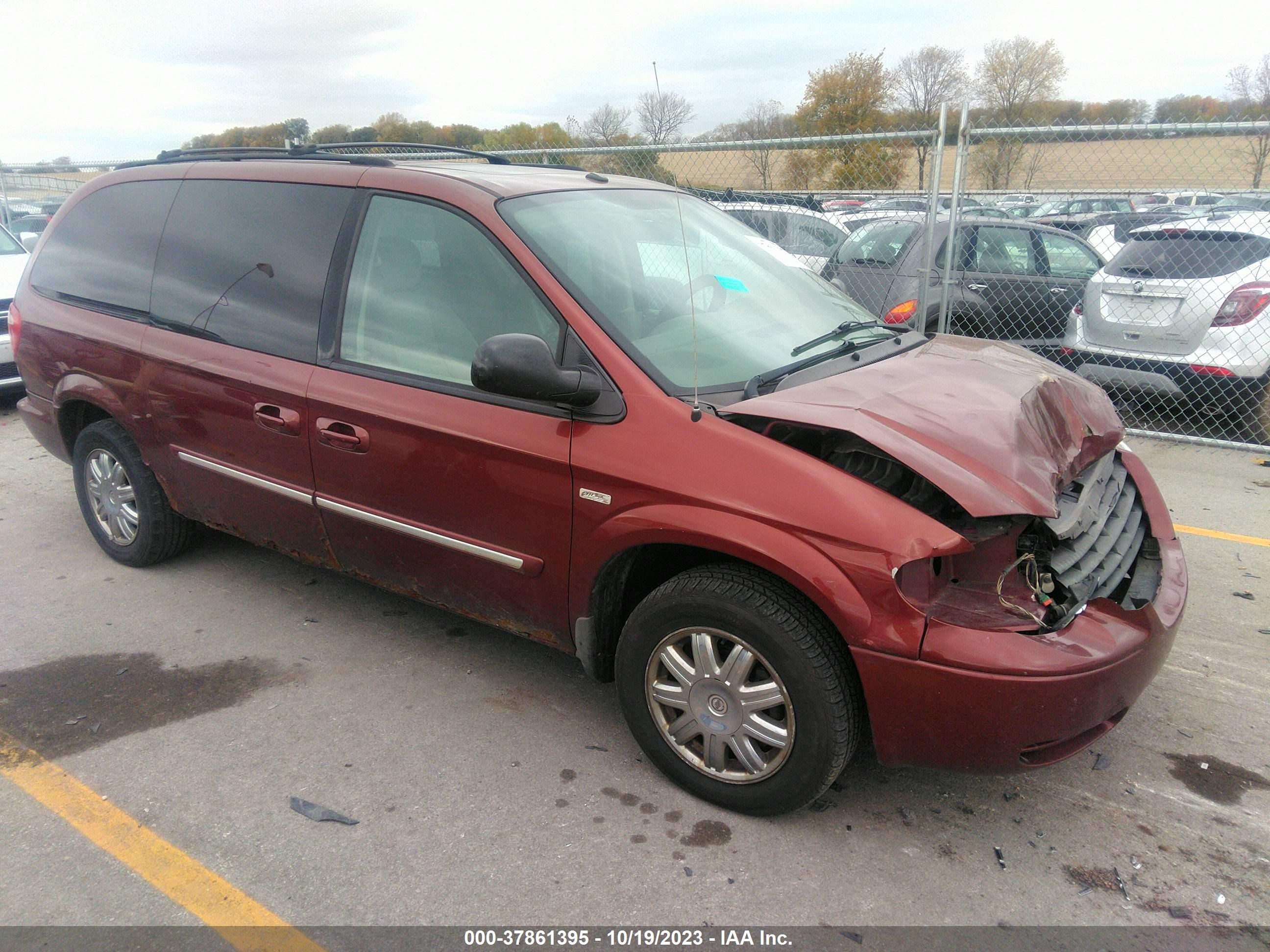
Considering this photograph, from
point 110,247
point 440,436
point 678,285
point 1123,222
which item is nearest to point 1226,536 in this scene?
point 678,285

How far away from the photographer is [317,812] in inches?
110

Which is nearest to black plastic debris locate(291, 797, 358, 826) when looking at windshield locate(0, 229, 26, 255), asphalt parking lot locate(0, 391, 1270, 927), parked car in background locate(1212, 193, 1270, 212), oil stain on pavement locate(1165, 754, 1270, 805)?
asphalt parking lot locate(0, 391, 1270, 927)

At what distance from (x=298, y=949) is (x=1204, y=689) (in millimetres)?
3236

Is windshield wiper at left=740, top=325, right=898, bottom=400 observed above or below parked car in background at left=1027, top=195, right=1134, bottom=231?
below

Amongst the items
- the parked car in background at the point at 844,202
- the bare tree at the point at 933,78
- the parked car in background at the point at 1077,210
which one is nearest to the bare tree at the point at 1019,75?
the bare tree at the point at 933,78

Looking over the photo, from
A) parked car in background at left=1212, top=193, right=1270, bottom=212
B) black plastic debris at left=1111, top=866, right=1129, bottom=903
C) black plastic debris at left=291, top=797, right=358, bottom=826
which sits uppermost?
parked car in background at left=1212, top=193, right=1270, bottom=212

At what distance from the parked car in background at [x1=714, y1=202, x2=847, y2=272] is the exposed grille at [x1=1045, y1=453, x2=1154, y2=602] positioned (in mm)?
5685

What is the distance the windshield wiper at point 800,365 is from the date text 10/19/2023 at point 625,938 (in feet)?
4.90

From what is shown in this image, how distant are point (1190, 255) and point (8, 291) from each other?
10.0 metres

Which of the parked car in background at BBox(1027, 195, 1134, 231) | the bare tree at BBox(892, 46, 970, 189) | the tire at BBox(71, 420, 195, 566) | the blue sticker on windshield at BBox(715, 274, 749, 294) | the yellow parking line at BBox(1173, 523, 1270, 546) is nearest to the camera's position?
the blue sticker on windshield at BBox(715, 274, 749, 294)

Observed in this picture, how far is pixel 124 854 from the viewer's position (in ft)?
8.60

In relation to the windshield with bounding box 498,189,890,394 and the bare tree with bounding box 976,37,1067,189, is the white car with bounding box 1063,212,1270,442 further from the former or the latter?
the bare tree with bounding box 976,37,1067,189

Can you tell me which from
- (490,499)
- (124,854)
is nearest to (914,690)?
(490,499)

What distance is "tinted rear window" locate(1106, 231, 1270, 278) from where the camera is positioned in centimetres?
689
